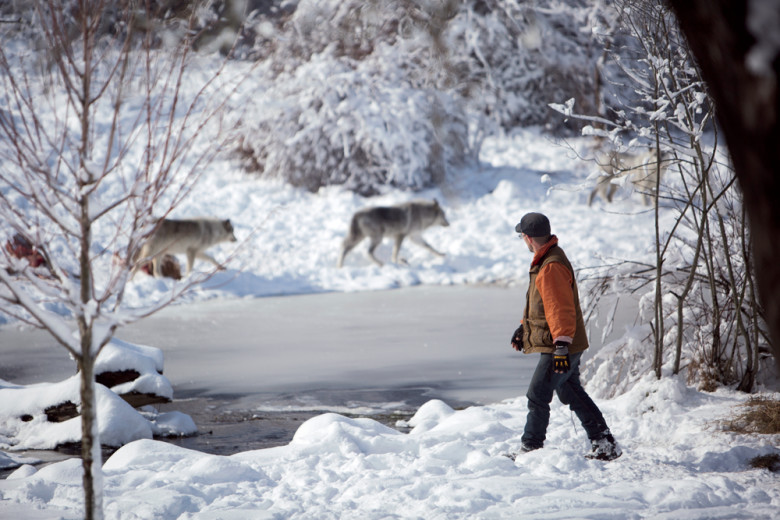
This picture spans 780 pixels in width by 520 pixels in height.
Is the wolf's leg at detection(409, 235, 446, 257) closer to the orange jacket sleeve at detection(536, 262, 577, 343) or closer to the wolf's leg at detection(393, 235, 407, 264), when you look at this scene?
the wolf's leg at detection(393, 235, 407, 264)

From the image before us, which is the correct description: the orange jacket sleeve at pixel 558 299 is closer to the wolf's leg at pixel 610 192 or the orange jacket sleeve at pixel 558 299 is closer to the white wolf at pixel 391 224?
the white wolf at pixel 391 224

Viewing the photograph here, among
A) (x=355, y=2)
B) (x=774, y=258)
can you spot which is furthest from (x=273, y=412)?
(x=355, y=2)

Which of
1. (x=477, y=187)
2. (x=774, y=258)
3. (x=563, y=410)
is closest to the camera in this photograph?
(x=774, y=258)

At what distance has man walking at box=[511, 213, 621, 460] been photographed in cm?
436

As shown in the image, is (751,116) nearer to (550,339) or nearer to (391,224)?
(550,339)

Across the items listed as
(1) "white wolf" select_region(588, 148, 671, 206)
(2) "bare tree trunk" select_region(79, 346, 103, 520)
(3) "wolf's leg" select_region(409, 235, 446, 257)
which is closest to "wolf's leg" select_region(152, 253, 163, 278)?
(3) "wolf's leg" select_region(409, 235, 446, 257)

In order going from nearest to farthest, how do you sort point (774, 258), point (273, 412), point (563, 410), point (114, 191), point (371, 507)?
point (774, 258) < point (371, 507) < point (563, 410) < point (273, 412) < point (114, 191)

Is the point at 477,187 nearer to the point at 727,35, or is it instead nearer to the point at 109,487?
the point at 109,487

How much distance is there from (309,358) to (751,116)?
7.38 m

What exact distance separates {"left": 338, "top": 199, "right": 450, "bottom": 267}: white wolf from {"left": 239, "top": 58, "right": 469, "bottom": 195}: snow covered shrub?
4.98m

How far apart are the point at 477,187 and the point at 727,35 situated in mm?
20475

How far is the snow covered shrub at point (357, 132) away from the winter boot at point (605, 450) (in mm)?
17511

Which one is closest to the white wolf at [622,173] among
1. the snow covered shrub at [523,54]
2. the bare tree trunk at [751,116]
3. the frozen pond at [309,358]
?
the frozen pond at [309,358]

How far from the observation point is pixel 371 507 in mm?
3736
